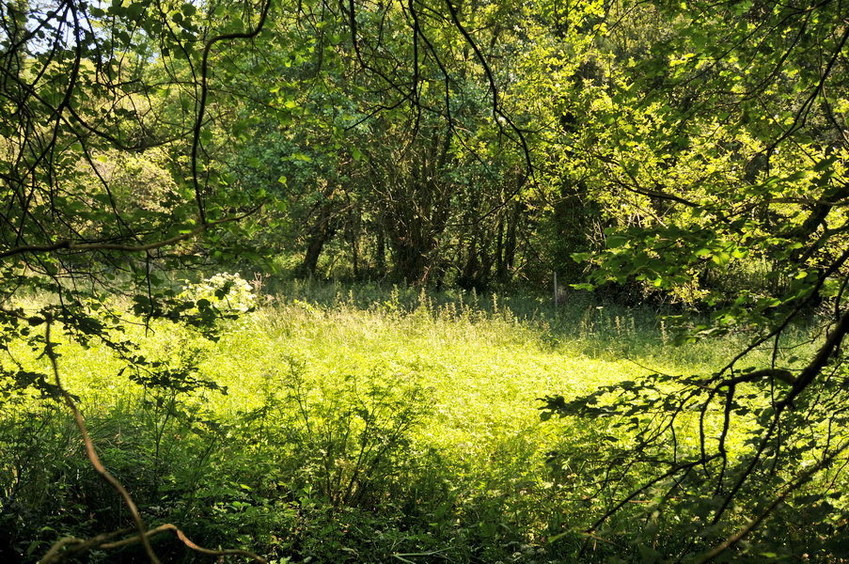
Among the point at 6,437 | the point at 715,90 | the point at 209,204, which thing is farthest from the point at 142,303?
the point at 715,90

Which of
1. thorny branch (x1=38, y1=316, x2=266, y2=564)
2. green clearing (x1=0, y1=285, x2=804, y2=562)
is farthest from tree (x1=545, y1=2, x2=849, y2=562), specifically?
thorny branch (x1=38, y1=316, x2=266, y2=564)

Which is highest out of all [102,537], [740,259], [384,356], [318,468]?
[740,259]

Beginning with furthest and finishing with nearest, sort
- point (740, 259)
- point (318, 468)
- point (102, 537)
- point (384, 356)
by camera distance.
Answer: point (384, 356)
point (318, 468)
point (740, 259)
point (102, 537)

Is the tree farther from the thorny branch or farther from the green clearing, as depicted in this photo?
the thorny branch

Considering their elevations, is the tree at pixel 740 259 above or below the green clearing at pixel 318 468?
above

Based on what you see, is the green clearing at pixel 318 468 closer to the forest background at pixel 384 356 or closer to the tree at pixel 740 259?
the forest background at pixel 384 356

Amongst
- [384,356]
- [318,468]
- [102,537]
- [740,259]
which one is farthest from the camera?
[384,356]

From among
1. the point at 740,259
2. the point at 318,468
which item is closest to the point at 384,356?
the point at 318,468

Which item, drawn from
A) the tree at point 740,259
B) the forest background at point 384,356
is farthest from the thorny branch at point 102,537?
the tree at point 740,259

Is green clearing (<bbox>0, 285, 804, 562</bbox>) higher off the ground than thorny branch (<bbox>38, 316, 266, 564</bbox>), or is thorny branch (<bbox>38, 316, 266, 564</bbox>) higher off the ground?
Result: thorny branch (<bbox>38, 316, 266, 564</bbox>)

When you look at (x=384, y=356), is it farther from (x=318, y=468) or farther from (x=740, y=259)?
(x=740, y=259)

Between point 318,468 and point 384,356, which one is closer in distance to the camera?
point 318,468

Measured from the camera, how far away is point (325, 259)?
25.2 m

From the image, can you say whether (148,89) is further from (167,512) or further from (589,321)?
(589,321)
